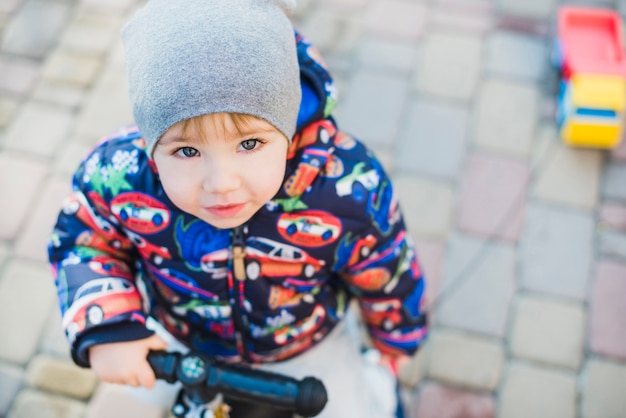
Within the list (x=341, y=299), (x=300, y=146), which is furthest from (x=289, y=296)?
(x=300, y=146)

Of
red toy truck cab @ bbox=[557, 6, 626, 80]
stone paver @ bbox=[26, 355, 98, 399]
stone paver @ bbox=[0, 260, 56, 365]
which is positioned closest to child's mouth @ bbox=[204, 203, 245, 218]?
stone paver @ bbox=[26, 355, 98, 399]

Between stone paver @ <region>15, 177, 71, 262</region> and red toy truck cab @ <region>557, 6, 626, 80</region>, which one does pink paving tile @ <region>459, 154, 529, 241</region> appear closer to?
red toy truck cab @ <region>557, 6, 626, 80</region>

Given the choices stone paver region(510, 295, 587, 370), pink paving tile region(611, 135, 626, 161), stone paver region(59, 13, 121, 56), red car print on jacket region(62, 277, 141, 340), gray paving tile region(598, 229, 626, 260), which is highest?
red car print on jacket region(62, 277, 141, 340)

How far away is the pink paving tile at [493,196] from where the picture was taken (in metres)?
2.20

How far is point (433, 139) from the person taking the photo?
93.0 inches

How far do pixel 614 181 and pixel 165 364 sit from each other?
1719 mm

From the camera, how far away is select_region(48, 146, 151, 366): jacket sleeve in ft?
4.05

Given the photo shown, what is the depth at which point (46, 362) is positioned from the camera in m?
1.96

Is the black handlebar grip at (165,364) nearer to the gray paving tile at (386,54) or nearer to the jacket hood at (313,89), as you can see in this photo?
the jacket hood at (313,89)

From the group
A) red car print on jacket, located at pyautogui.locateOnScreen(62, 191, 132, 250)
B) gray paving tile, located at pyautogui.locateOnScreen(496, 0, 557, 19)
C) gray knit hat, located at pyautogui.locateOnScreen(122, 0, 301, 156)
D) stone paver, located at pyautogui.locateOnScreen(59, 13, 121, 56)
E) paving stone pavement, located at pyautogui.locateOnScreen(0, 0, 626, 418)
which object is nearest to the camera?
gray knit hat, located at pyautogui.locateOnScreen(122, 0, 301, 156)

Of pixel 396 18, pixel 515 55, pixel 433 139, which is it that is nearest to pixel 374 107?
pixel 433 139

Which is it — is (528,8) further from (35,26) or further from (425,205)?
(35,26)

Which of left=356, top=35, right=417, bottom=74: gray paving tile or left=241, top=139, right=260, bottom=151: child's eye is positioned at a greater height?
left=241, top=139, right=260, bottom=151: child's eye

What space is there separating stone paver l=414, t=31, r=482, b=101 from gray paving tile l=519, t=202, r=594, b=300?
53 centimetres
